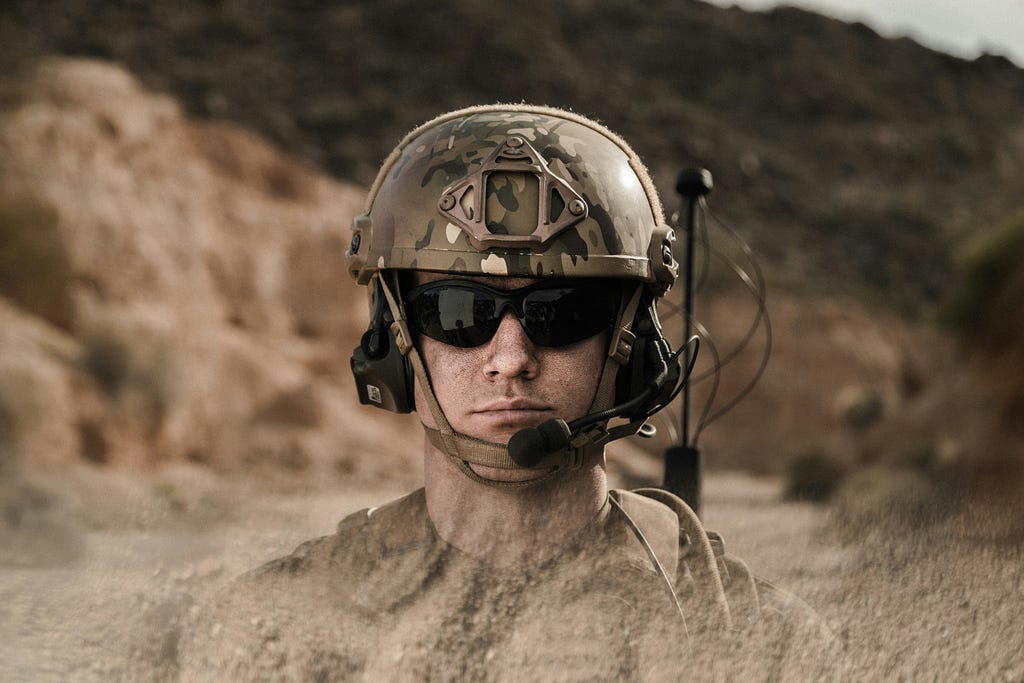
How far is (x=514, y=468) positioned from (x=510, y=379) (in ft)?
0.70

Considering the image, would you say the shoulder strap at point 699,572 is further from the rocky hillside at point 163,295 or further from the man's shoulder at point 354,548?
the rocky hillside at point 163,295

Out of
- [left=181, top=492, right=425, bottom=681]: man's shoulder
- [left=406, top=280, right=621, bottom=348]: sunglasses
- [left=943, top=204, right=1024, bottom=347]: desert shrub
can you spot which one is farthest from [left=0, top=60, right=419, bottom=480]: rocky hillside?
[left=406, top=280, right=621, bottom=348]: sunglasses

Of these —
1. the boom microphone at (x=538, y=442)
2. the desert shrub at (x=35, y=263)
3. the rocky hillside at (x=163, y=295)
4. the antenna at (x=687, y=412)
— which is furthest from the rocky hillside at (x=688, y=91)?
the boom microphone at (x=538, y=442)

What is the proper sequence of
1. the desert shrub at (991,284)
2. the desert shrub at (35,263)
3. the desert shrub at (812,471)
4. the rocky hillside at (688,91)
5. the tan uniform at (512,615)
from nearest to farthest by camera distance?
the tan uniform at (512,615)
the desert shrub at (35,263)
the desert shrub at (812,471)
the desert shrub at (991,284)
the rocky hillside at (688,91)

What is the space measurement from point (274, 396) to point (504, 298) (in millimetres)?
11613

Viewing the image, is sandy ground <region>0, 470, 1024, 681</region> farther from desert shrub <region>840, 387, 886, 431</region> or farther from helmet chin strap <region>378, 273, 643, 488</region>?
desert shrub <region>840, 387, 886, 431</region>

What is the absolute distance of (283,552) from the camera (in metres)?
2.85

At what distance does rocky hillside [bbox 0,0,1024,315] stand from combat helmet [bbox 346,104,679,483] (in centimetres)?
1452

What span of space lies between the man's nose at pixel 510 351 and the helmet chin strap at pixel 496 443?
18 centimetres

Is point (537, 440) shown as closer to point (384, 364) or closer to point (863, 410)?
point (384, 364)

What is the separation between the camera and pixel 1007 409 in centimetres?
1110

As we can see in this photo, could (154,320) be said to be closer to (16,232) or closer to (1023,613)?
(16,232)

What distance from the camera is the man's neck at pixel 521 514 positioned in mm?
2502

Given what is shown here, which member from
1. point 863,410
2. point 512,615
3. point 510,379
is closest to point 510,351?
point 510,379
